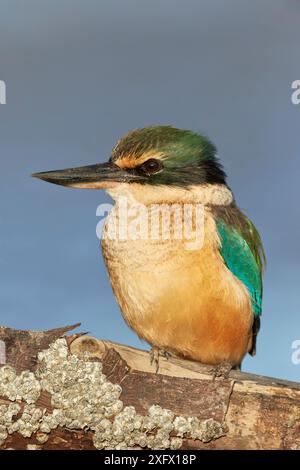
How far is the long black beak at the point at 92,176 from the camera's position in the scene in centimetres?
476

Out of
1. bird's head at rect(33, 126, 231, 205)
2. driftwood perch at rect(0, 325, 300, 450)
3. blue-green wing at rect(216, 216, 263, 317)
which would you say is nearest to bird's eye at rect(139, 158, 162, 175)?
bird's head at rect(33, 126, 231, 205)

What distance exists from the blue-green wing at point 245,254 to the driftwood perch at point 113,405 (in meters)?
1.15

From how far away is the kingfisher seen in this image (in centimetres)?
439

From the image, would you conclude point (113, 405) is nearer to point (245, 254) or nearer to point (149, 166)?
point (245, 254)

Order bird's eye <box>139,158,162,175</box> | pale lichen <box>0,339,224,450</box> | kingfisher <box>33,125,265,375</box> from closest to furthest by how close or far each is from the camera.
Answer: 1. pale lichen <box>0,339,224,450</box>
2. kingfisher <box>33,125,265,375</box>
3. bird's eye <box>139,158,162,175</box>

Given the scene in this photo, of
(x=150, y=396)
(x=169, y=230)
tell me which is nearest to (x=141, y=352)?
(x=150, y=396)

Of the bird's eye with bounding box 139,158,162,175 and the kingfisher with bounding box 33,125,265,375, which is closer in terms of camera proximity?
the kingfisher with bounding box 33,125,265,375

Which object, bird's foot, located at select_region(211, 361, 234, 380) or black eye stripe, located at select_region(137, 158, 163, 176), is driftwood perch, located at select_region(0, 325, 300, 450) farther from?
black eye stripe, located at select_region(137, 158, 163, 176)

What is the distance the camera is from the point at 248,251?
495 centimetres

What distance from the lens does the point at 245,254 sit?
4.86 meters

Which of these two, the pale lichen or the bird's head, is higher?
the bird's head

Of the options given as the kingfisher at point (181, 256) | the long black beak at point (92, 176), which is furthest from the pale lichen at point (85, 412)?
the long black beak at point (92, 176)

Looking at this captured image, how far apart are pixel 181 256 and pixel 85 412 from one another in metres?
1.28

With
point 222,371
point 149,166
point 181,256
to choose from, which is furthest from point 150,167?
point 222,371
